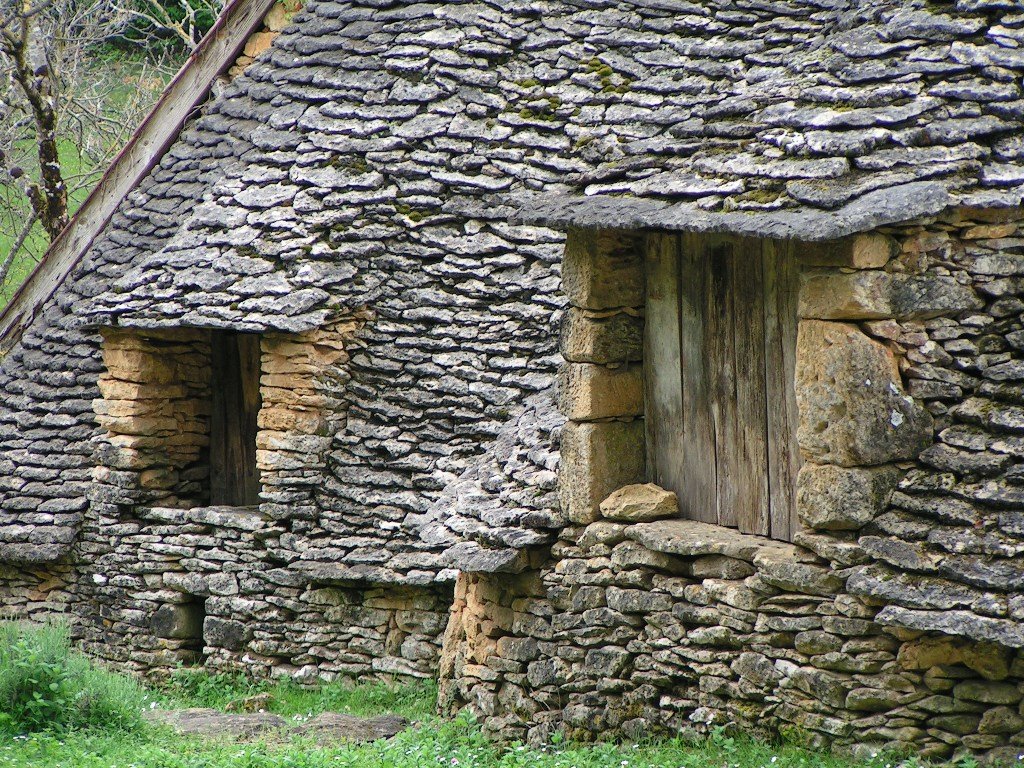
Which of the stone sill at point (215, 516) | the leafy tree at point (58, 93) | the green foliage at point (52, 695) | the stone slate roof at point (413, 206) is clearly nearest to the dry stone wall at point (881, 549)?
the stone slate roof at point (413, 206)

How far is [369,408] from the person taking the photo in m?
8.97

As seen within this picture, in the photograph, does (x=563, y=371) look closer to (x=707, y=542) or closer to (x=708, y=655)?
(x=707, y=542)

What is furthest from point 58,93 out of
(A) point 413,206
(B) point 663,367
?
(B) point 663,367

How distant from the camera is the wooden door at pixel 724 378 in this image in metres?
5.91

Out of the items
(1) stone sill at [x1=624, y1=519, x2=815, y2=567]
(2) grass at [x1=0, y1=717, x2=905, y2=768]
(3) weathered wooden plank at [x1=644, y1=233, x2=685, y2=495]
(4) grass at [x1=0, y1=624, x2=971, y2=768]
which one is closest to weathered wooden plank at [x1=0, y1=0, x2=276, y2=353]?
(4) grass at [x1=0, y1=624, x2=971, y2=768]

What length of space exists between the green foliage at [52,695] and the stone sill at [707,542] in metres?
2.97

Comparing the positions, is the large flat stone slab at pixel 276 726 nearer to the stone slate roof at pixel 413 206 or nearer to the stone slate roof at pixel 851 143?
the stone slate roof at pixel 413 206

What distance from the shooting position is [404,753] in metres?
6.57

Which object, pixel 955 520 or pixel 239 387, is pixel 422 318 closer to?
pixel 239 387

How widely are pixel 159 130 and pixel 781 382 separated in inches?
259

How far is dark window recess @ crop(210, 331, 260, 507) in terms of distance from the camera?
10086mm

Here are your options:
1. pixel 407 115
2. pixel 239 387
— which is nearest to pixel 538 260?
pixel 407 115

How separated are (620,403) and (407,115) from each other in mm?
3518

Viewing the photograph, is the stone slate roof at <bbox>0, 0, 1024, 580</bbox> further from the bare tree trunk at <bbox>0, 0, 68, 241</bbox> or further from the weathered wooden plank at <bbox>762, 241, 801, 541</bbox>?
the bare tree trunk at <bbox>0, 0, 68, 241</bbox>
